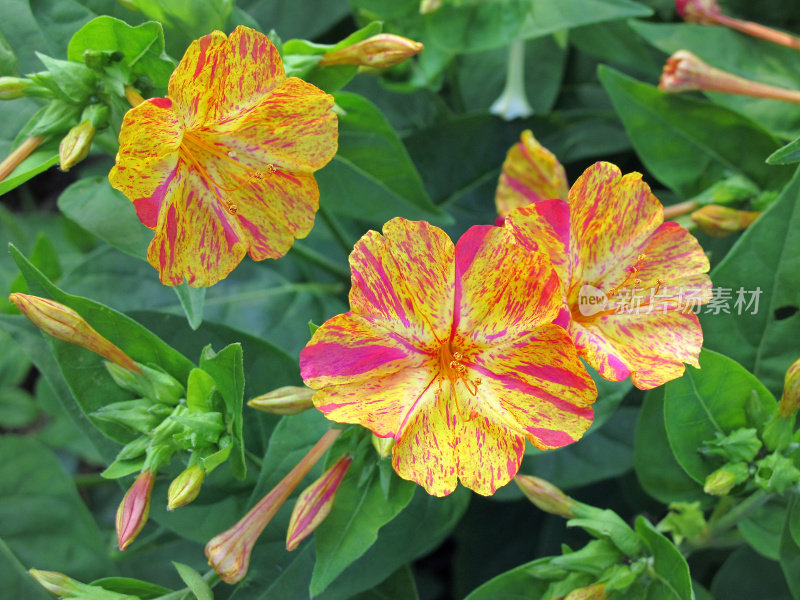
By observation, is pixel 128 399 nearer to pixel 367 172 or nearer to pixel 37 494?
pixel 37 494

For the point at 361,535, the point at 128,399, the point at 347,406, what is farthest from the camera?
the point at 128,399

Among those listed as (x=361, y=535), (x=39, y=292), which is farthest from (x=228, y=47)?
(x=361, y=535)

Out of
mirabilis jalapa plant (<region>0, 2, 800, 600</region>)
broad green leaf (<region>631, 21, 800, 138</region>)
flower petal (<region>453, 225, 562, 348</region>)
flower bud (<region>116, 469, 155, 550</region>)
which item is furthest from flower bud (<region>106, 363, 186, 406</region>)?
broad green leaf (<region>631, 21, 800, 138</region>)

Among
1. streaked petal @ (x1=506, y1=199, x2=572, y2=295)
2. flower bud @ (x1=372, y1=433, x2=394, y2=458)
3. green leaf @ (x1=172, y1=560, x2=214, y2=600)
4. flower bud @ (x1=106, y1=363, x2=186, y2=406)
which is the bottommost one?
green leaf @ (x1=172, y1=560, x2=214, y2=600)

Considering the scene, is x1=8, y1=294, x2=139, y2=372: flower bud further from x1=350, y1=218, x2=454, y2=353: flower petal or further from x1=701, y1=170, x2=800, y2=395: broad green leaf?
x1=701, y1=170, x2=800, y2=395: broad green leaf

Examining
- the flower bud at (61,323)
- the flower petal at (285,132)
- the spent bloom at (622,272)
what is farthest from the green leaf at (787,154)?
the flower bud at (61,323)
